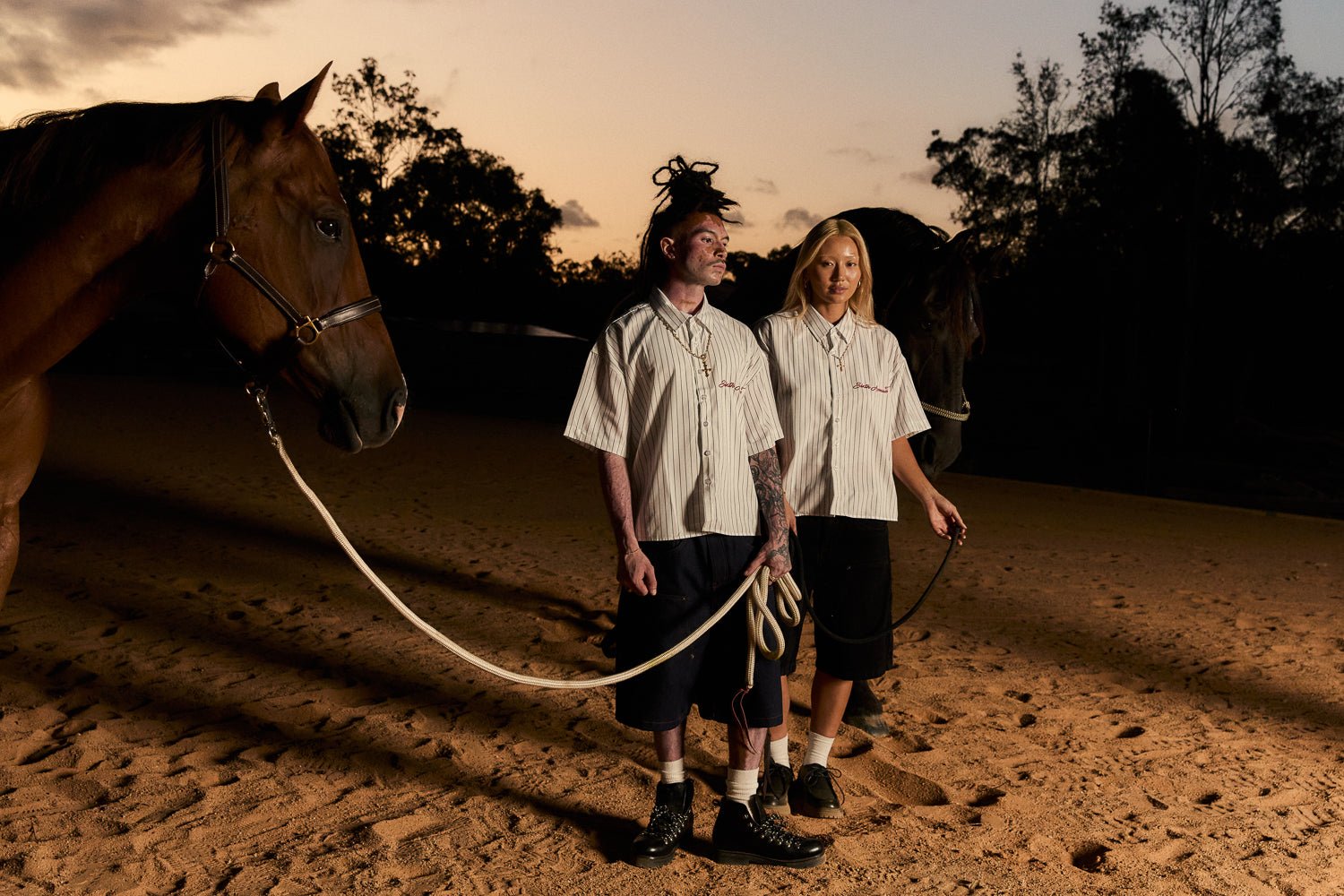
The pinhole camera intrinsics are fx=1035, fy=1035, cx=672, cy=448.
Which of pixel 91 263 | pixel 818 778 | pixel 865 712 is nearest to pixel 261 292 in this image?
pixel 91 263

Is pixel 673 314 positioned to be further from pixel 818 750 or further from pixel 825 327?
pixel 818 750

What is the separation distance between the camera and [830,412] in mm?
3109

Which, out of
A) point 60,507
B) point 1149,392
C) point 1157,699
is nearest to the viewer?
point 1157,699

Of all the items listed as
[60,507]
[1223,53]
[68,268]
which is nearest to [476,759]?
[68,268]

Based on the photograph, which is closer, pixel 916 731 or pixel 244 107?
pixel 244 107

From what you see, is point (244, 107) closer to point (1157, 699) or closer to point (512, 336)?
point (1157, 699)

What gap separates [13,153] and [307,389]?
76 centimetres

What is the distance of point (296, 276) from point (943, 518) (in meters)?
2.04

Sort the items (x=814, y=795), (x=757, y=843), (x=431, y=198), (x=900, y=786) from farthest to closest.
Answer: (x=431, y=198), (x=900, y=786), (x=814, y=795), (x=757, y=843)

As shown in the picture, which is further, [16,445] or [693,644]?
[693,644]

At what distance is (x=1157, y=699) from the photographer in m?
4.51

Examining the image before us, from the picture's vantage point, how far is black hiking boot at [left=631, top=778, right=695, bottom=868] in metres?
2.84

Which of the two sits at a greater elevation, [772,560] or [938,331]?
[938,331]

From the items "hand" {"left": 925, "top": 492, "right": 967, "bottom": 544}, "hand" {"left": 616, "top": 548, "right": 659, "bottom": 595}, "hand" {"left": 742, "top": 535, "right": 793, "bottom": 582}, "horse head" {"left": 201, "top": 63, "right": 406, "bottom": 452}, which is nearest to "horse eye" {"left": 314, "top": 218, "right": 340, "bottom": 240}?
"horse head" {"left": 201, "top": 63, "right": 406, "bottom": 452}
